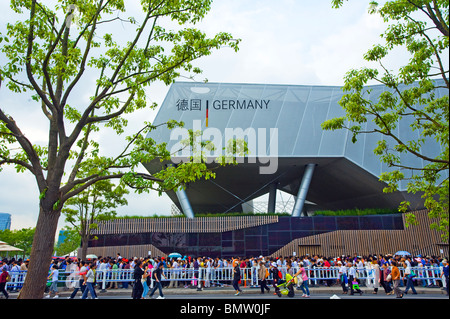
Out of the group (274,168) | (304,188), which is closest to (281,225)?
(304,188)

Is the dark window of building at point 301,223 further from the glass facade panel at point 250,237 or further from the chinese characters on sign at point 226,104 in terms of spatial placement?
the chinese characters on sign at point 226,104

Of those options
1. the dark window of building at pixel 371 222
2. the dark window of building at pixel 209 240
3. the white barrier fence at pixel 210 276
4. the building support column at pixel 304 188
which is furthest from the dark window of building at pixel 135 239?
the dark window of building at pixel 371 222

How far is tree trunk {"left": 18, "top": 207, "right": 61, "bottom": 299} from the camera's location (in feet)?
22.1

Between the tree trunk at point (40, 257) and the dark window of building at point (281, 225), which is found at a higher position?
the dark window of building at point (281, 225)

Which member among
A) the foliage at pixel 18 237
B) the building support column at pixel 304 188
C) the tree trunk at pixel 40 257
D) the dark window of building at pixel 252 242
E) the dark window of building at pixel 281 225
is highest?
the building support column at pixel 304 188

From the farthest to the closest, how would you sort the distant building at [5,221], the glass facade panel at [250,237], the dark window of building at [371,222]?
the distant building at [5,221], the dark window of building at [371,222], the glass facade panel at [250,237]

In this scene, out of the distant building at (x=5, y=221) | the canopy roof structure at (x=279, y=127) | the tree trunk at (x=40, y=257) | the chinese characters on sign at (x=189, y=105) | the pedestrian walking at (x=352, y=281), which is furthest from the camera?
the distant building at (x=5, y=221)

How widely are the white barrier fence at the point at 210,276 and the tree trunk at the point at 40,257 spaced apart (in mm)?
9641

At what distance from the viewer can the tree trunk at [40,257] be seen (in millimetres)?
6723

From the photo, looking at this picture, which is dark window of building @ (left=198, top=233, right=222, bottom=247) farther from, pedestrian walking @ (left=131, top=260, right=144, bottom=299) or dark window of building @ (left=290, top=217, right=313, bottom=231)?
pedestrian walking @ (left=131, top=260, right=144, bottom=299)

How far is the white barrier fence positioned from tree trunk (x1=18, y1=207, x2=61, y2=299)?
9641 millimetres

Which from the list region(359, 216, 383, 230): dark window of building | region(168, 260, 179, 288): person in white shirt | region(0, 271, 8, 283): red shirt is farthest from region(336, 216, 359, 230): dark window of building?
region(0, 271, 8, 283): red shirt

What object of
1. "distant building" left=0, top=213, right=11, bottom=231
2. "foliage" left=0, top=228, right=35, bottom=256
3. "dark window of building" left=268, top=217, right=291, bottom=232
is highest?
"distant building" left=0, top=213, right=11, bottom=231
